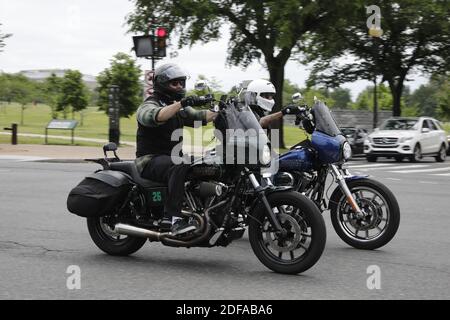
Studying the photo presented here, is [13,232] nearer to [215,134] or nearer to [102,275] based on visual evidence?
[102,275]

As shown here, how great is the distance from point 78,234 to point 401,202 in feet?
20.0

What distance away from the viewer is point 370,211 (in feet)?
23.2

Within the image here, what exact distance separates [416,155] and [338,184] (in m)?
19.3

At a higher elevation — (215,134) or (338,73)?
(338,73)

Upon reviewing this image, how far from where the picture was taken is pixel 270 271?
609 cm

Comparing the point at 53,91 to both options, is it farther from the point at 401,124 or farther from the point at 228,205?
the point at 228,205

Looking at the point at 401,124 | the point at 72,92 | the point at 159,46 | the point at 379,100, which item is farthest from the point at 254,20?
the point at 379,100

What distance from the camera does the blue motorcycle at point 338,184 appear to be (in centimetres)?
706

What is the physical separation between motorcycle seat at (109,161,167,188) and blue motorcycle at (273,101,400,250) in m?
1.47

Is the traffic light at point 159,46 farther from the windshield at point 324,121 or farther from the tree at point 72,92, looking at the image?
the tree at point 72,92

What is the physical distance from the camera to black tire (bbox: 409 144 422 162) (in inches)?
999
